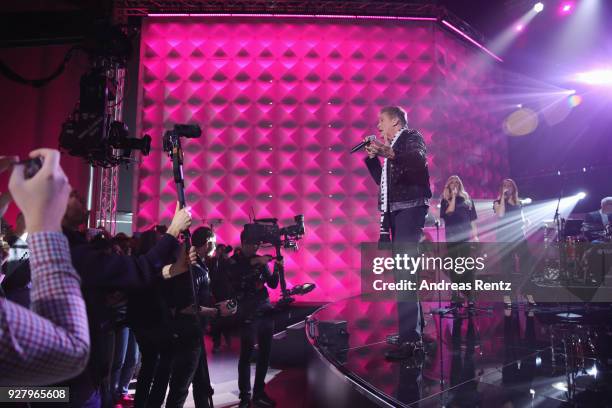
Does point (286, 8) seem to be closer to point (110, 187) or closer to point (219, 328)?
point (110, 187)

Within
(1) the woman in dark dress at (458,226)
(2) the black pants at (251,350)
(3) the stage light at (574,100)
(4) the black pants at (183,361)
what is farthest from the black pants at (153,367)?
(3) the stage light at (574,100)

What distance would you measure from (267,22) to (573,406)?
6428 mm

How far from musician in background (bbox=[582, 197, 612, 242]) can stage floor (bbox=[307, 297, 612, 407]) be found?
2424 millimetres

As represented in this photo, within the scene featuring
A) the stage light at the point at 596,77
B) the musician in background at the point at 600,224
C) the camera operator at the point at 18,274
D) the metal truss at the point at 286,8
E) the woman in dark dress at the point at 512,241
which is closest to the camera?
the camera operator at the point at 18,274

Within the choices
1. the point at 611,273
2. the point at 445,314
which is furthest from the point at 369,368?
the point at 611,273

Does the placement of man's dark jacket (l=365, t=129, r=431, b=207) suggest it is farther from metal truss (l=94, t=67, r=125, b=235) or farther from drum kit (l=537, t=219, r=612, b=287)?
metal truss (l=94, t=67, r=125, b=235)

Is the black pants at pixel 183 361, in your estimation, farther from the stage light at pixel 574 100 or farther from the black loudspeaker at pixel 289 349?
the stage light at pixel 574 100

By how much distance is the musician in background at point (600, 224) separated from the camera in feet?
18.0

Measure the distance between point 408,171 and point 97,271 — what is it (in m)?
1.71

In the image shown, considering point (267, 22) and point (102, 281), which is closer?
point (102, 281)

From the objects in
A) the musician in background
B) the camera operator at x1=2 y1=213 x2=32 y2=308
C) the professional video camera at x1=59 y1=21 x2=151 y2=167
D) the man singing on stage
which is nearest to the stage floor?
the man singing on stage

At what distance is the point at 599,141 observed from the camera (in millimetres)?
8625

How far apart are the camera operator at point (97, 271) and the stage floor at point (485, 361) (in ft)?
3.41

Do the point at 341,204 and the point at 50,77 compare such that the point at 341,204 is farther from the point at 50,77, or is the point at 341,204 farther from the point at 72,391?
the point at 72,391
